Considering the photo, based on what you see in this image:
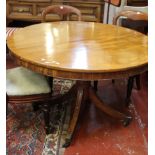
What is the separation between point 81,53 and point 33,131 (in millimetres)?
795

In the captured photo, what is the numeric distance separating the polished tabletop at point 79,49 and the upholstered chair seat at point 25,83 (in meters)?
0.26

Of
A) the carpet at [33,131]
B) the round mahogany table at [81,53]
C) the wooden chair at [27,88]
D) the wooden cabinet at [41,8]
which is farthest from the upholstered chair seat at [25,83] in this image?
the wooden cabinet at [41,8]

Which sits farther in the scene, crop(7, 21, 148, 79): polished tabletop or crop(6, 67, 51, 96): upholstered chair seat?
A: crop(6, 67, 51, 96): upholstered chair seat

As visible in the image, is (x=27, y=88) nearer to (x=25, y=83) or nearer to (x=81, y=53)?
(x=25, y=83)

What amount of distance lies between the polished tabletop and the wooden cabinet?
120cm

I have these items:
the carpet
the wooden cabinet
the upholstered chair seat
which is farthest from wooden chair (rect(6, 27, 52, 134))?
the wooden cabinet

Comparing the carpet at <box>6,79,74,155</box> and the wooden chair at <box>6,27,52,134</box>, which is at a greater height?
the wooden chair at <box>6,27,52,134</box>

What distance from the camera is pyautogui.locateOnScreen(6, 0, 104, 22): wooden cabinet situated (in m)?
3.24

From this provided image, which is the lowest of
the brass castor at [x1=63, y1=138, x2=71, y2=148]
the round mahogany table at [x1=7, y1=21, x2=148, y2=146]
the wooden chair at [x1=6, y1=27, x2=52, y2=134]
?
the brass castor at [x1=63, y1=138, x2=71, y2=148]

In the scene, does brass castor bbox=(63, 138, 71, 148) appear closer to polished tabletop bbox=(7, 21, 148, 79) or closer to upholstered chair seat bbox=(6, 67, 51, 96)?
upholstered chair seat bbox=(6, 67, 51, 96)

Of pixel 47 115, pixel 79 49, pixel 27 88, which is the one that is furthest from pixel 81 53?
pixel 47 115

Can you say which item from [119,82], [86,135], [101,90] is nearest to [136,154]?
[86,135]

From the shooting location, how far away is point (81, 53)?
1568 millimetres

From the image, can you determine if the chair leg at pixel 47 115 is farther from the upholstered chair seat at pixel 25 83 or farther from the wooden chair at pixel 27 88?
the upholstered chair seat at pixel 25 83
